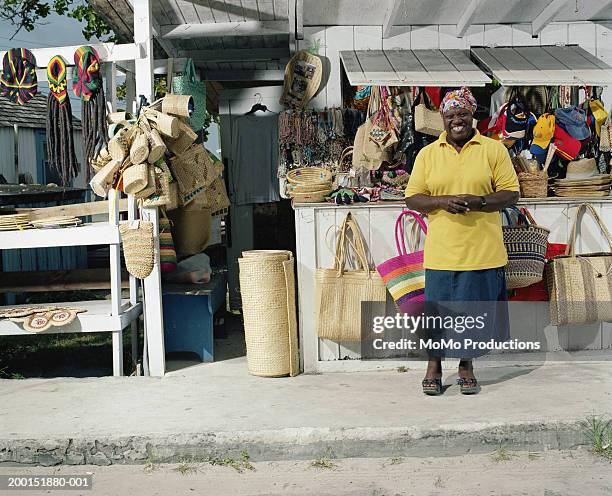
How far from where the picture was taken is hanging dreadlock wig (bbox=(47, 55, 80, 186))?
589 centimetres

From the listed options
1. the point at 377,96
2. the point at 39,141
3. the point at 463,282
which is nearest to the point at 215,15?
the point at 377,96

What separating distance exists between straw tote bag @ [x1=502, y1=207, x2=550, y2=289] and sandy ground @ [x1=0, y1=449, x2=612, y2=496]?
4.83 feet

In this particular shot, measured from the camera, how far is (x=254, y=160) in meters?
9.71

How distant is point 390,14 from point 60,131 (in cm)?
309

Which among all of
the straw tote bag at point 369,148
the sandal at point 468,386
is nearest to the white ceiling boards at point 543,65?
the straw tote bag at point 369,148

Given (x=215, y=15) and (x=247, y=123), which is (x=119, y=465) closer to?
(x=215, y=15)

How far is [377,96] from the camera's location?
710 centimetres

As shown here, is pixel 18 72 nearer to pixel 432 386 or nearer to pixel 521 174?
pixel 432 386

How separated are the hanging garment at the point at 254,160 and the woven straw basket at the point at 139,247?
3.98m

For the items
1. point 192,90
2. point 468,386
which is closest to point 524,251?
point 468,386

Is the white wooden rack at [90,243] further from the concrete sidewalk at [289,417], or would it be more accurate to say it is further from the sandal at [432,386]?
the sandal at [432,386]

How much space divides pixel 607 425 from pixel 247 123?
6.26 metres

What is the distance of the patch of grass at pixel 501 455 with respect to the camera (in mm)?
4406

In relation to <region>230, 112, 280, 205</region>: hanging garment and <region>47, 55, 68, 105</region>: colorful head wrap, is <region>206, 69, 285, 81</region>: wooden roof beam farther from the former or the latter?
<region>47, 55, 68, 105</region>: colorful head wrap
